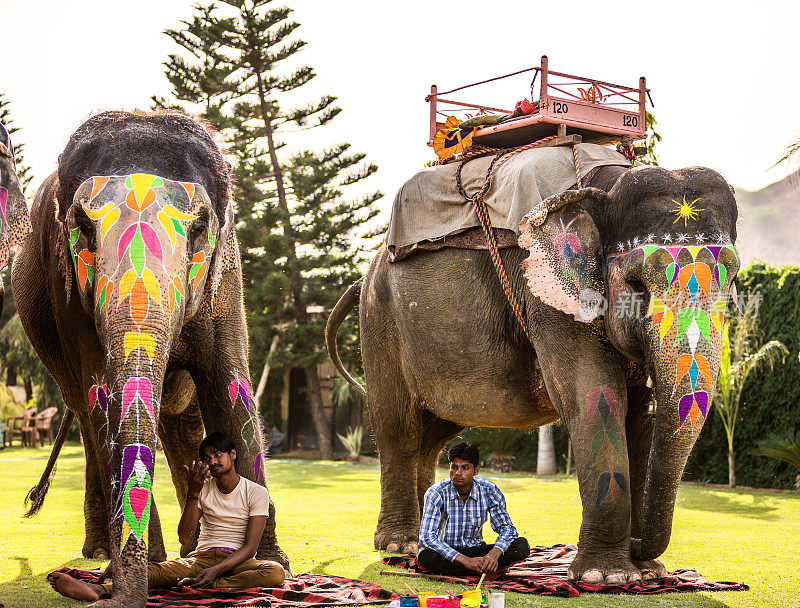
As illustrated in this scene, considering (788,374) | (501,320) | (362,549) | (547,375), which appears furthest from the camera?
(788,374)

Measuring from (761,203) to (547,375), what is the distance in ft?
371

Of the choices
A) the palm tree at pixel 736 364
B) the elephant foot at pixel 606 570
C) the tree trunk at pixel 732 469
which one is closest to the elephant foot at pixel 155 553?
the elephant foot at pixel 606 570

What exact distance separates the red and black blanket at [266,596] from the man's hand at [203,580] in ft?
0.19

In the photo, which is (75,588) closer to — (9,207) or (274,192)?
(9,207)

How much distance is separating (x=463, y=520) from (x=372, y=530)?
3.02 m

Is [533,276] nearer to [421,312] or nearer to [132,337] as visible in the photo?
[421,312]

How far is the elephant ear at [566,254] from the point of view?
686cm

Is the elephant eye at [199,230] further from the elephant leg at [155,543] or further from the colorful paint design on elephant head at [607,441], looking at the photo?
the colorful paint design on elephant head at [607,441]

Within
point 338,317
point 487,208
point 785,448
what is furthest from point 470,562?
point 785,448

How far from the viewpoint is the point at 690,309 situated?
6.40 metres

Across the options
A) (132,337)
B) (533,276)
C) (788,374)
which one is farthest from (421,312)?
(788,374)

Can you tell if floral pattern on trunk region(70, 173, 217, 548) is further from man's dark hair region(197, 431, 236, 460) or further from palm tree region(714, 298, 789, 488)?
palm tree region(714, 298, 789, 488)

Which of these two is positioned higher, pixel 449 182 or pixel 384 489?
pixel 449 182

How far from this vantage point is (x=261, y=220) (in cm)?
2630
